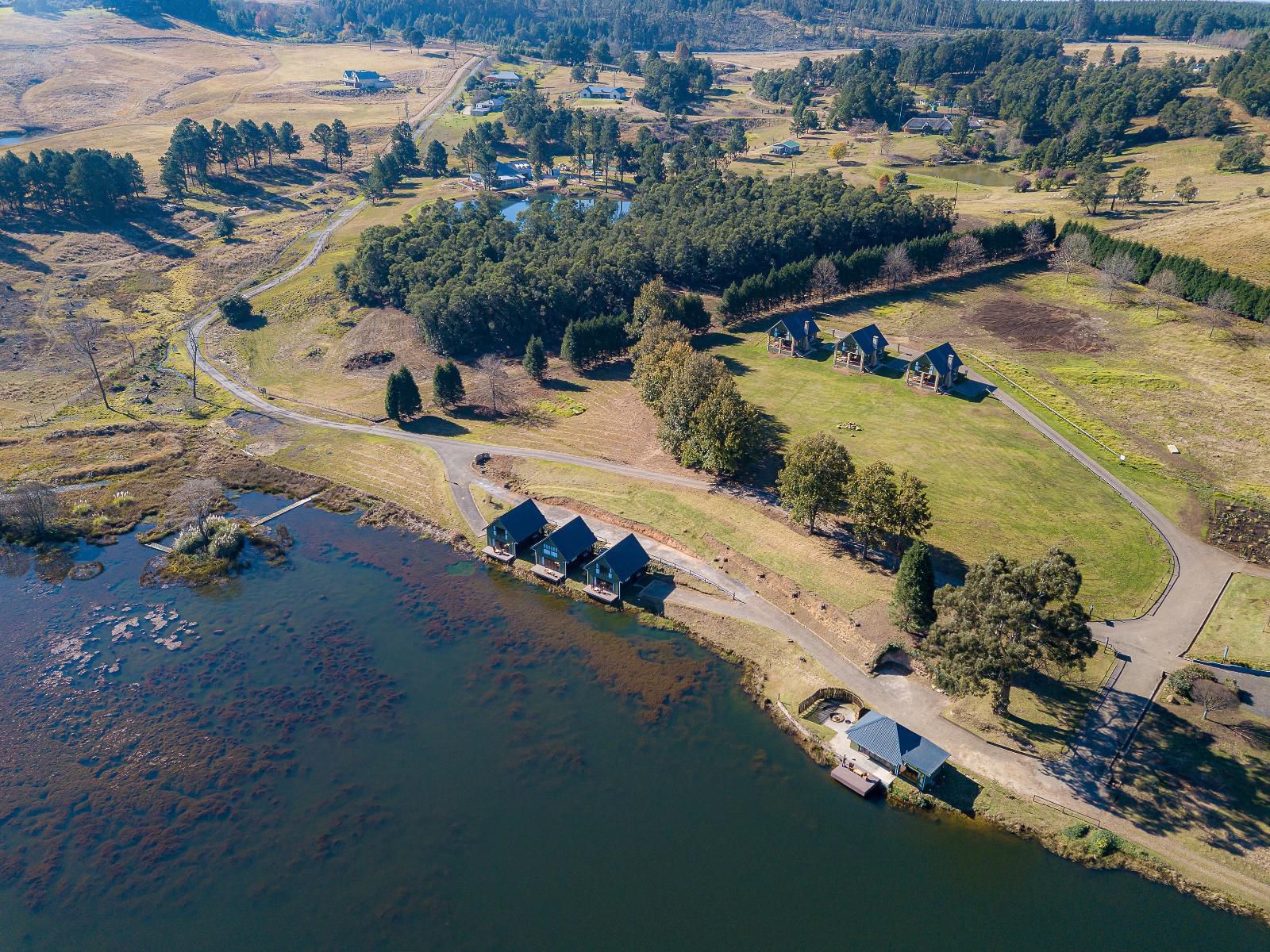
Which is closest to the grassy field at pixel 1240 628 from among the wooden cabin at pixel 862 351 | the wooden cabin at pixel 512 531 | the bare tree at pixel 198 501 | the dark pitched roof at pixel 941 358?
the dark pitched roof at pixel 941 358

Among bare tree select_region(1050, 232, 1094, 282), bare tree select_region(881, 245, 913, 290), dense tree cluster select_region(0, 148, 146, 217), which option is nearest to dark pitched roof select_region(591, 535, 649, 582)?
bare tree select_region(881, 245, 913, 290)

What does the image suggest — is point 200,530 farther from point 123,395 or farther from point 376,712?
point 123,395

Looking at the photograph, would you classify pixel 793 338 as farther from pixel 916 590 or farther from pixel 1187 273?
pixel 1187 273

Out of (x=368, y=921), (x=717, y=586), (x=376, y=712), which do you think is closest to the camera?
(x=368, y=921)

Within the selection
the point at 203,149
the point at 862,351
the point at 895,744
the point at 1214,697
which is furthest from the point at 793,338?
the point at 203,149

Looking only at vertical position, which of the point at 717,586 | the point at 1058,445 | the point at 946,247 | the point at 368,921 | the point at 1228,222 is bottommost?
the point at 368,921

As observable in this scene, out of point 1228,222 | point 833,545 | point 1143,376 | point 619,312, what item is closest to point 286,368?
point 619,312

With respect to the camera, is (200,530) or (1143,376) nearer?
(200,530)

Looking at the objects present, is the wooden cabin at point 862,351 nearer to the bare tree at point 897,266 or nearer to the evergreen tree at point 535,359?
the bare tree at point 897,266
